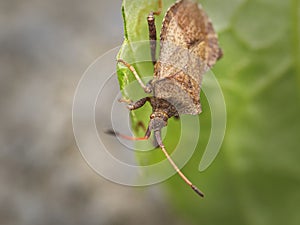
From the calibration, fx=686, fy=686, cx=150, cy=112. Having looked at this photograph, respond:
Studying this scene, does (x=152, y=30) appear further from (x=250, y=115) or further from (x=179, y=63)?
(x=250, y=115)

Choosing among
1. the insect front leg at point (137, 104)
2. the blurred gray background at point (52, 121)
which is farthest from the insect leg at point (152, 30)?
the blurred gray background at point (52, 121)

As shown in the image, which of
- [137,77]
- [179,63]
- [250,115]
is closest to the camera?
[137,77]

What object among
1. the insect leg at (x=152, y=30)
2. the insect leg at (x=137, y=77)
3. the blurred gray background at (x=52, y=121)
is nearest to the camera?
the insect leg at (x=137, y=77)

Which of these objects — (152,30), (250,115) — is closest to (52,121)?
(250,115)

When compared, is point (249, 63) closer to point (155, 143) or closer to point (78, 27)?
point (155, 143)

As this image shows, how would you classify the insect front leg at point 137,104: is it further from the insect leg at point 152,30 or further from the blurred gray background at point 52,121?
the blurred gray background at point 52,121

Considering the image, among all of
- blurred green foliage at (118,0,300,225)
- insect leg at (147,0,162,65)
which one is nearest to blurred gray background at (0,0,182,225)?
blurred green foliage at (118,0,300,225)

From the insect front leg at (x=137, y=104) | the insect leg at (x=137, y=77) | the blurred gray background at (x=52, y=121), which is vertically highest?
the insect leg at (x=137, y=77)

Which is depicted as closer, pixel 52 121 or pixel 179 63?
pixel 179 63
